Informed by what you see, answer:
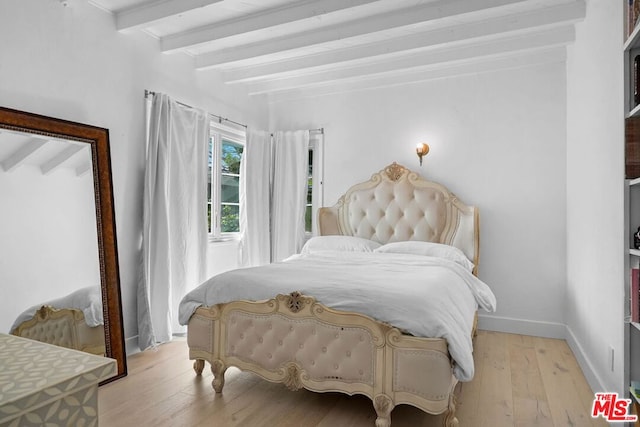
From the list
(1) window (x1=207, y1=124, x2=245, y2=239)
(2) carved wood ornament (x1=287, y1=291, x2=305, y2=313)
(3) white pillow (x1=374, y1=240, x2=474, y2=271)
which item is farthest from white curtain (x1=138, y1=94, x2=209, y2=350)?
(3) white pillow (x1=374, y1=240, x2=474, y2=271)

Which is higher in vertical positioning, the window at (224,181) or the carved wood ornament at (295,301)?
the window at (224,181)

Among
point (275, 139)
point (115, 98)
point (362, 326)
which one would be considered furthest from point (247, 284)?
point (275, 139)

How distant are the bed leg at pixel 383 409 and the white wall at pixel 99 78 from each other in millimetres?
2115

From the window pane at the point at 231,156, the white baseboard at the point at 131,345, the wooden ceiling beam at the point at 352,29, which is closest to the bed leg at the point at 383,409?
the white baseboard at the point at 131,345

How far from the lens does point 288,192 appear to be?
15.8 ft

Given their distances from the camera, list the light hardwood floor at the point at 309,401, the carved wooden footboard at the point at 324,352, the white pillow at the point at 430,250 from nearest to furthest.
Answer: the carved wooden footboard at the point at 324,352 < the light hardwood floor at the point at 309,401 < the white pillow at the point at 430,250

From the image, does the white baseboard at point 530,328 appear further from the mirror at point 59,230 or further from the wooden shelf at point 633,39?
the mirror at point 59,230

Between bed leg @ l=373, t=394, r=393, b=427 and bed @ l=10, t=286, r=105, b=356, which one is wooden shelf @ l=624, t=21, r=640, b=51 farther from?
bed @ l=10, t=286, r=105, b=356

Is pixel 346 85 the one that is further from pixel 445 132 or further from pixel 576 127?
pixel 576 127

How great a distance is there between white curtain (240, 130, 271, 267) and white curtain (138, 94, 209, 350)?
733 millimetres

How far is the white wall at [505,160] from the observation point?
381 cm

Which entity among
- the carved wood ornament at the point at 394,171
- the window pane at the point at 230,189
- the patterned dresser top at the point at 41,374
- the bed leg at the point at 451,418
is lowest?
the bed leg at the point at 451,418

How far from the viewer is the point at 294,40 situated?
3.44 m

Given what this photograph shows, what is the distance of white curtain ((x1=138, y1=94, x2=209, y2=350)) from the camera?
3287 millimetres
